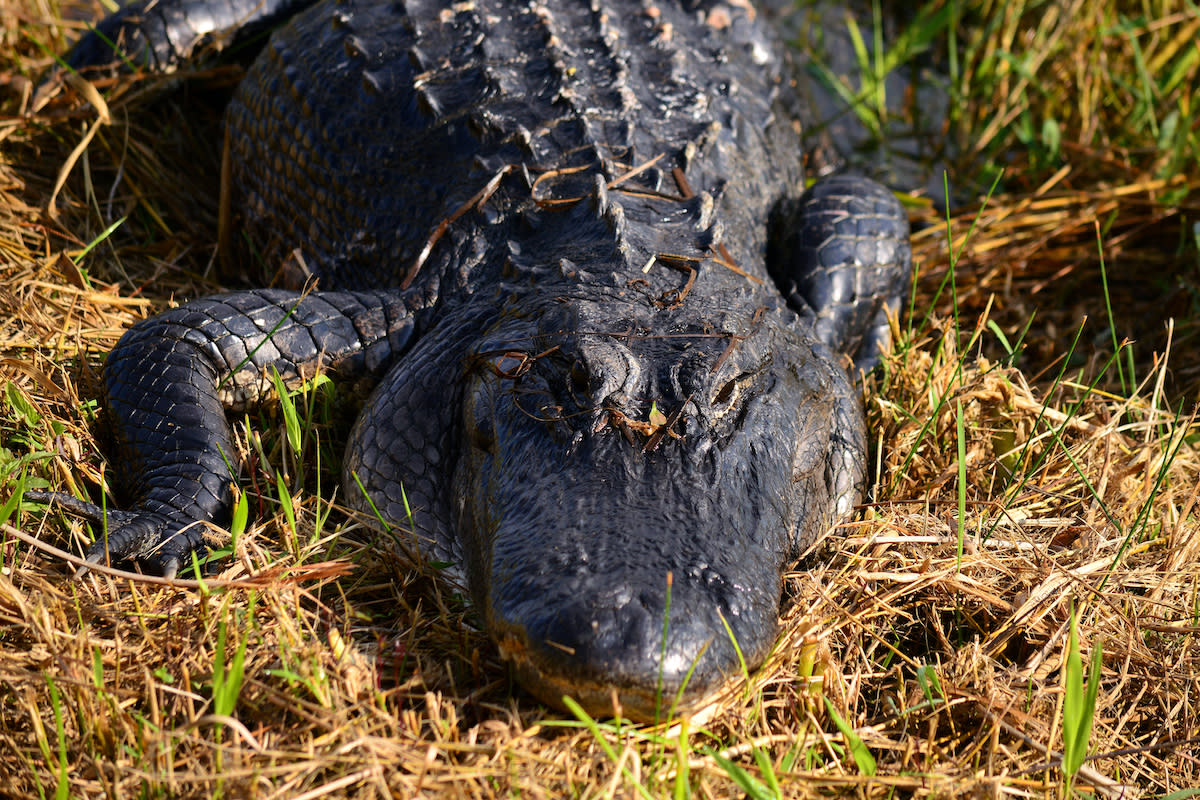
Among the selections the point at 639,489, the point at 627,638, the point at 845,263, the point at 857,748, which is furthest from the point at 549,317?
the point at 845,263

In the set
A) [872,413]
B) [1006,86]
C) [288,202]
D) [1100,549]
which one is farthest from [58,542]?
[1006,86]

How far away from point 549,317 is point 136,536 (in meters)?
1.07

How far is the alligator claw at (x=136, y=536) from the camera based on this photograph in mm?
2188

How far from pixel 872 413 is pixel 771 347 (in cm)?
67

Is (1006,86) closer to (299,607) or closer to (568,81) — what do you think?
(568,81)

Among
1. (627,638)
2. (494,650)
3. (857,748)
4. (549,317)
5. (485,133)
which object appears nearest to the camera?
(627,638)

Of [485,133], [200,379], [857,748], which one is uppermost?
[485,133]

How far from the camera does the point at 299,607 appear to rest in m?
2.11

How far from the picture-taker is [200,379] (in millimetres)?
2629

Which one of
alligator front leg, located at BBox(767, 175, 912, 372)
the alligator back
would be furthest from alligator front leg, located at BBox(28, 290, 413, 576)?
alligator front leg, located at BBox(767, 175, 912, 372)

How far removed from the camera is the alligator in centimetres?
188

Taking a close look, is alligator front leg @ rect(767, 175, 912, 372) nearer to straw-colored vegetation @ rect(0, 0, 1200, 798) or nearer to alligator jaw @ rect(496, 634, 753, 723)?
straw-colored vegetation @ rect(0, 0, 1200, 798)

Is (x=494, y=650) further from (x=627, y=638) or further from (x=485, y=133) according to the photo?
(x=485, y=133)

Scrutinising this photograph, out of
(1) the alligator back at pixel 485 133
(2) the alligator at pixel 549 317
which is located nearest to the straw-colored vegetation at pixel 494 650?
(2) the alligator at pixel 549 317
